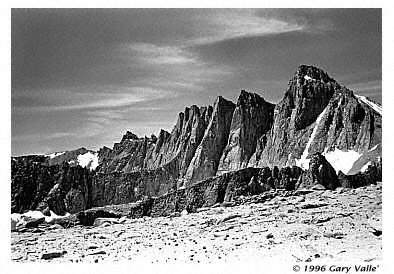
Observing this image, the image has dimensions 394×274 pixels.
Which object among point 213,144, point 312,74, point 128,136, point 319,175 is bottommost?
point 319,175

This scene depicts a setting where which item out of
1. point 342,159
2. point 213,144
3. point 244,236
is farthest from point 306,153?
point 244,236

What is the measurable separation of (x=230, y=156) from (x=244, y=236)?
104cm

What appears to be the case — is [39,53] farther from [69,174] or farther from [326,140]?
[326,140]

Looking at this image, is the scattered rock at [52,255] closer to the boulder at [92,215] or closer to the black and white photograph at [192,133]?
the black and white photograph at [192,133]

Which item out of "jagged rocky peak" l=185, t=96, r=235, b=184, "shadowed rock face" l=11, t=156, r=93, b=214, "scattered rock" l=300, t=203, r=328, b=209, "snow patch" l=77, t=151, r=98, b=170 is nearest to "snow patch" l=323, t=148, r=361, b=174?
"scattered rock" l=300, t=203, r=328, b=209

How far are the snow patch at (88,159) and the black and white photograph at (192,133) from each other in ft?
0.06

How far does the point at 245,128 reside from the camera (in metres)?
8.78

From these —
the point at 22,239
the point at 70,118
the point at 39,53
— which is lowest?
the point at 22,239

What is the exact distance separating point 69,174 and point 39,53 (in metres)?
1.58

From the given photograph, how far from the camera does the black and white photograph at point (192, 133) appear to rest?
852 cm

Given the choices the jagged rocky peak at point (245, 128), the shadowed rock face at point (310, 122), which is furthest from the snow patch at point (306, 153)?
the jagged rocky peak at point (245, 128)

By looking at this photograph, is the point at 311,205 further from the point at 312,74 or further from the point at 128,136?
the point at 128,136

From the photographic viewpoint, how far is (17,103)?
342 inches

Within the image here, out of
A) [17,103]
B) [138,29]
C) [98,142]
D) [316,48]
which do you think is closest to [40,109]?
[17,103]
